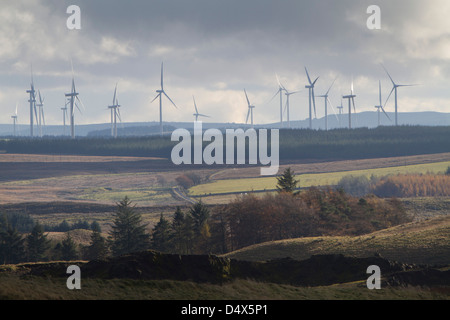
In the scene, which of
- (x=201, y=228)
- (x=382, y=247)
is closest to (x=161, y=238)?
(x=201, y=228)

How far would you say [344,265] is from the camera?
4512 cm

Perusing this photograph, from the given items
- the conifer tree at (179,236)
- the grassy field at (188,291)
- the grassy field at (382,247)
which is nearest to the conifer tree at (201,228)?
the conifer tree at (179,236)

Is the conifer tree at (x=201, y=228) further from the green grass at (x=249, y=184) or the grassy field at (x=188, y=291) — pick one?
the green grass at (x=249, y=184)

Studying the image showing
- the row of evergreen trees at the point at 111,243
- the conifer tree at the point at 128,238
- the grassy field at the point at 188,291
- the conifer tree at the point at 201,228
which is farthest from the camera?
the conifer tree at the point at 201,228

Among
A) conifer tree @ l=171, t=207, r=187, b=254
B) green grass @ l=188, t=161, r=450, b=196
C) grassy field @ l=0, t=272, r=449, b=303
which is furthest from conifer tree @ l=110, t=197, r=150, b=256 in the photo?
green grass @ l=188, t=161, r=450, b=196

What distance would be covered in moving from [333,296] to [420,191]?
149055 millimetres

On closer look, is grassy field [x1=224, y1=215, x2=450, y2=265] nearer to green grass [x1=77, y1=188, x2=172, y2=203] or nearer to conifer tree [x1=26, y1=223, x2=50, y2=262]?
conifer tree [x1=26, y1=223, x2=50, y2=262]

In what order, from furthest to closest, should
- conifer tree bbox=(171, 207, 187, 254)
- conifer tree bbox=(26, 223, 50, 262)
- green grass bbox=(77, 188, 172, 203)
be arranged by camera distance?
green grass bbox=(77, 188, 172, 203) → conifer tree bbox=(171, 207, 187, 254) → conifer tree bbox=(26, 223, 50, 262)

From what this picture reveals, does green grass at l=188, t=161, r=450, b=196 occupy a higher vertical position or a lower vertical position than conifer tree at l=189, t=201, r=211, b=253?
higher

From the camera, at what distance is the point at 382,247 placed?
2378 inches

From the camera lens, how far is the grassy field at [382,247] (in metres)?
55.3

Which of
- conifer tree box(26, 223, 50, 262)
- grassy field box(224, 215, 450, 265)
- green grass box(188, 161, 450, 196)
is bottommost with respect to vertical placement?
conifer tree box(26, 223, 50, 262)

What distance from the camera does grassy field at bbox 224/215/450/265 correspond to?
55.3 meters

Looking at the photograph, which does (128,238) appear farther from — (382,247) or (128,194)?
(128,194)
